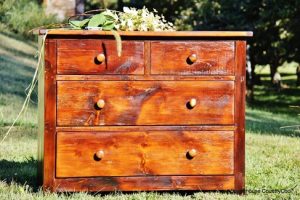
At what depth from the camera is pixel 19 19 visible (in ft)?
67.5

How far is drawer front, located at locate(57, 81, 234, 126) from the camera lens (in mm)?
4820

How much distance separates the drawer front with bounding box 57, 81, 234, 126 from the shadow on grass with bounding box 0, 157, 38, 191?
803mm

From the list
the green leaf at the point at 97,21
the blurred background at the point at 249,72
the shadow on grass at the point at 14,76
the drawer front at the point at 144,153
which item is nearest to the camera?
the drawer front at the point at 144,153

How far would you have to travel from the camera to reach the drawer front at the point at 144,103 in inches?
190

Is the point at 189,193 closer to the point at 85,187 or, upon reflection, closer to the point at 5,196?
the point at 85,187

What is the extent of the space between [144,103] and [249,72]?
898 inches

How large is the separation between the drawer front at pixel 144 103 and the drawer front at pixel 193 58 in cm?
9

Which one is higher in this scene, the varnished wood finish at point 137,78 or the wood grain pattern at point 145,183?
the varnished wood finish at point 137,78

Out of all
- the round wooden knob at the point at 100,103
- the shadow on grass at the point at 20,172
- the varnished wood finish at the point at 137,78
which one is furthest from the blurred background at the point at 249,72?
the round wooden knob at the point at 100,103

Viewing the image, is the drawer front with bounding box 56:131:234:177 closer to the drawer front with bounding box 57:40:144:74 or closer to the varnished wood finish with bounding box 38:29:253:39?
the drawer front with bounding box 57:40:144:74

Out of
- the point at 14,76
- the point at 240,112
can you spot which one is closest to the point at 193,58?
the point at 240,112

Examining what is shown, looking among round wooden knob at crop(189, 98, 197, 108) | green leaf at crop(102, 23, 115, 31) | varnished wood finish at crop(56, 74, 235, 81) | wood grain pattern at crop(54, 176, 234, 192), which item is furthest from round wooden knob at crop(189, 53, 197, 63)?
wood grain pattern at crop(54, 176, 234, 192)

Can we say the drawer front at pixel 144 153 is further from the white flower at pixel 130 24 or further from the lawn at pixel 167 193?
the white flower at pixel 130 24

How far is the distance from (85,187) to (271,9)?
16.8 meters
